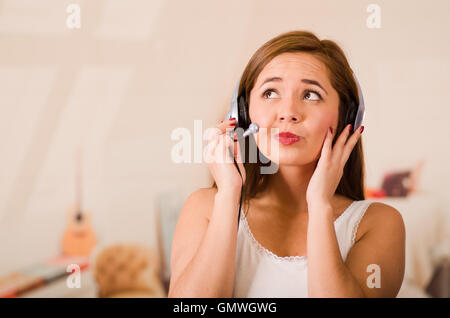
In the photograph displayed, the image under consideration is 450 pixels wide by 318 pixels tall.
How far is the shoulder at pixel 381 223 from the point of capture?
0.93 m

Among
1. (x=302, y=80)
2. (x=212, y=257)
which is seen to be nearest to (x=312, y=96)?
(x=302, y=80)

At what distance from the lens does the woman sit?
0.84 meters

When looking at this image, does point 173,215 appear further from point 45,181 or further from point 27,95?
point 27,95

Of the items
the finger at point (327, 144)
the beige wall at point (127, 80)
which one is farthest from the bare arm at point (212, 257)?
the beige wall at point (127, 80)

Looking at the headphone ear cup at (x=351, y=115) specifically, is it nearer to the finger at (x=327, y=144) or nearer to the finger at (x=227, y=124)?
the finger at (x=327, y=144)

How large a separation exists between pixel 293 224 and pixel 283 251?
95 millimetres

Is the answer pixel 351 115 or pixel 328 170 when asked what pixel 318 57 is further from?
pixel 328 170

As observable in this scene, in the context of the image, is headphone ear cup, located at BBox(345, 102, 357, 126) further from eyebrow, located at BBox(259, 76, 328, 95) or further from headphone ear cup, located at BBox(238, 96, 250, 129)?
headphone ear cup, located at BBox(238, 96, 250, 129)

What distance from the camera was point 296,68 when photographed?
3.08 ft

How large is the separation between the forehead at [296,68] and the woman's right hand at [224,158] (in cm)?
16

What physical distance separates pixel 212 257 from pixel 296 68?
0.48 metres

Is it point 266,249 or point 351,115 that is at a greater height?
point 351,115

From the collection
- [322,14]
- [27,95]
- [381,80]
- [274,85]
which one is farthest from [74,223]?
[381,80]

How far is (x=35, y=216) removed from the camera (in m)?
1.56
